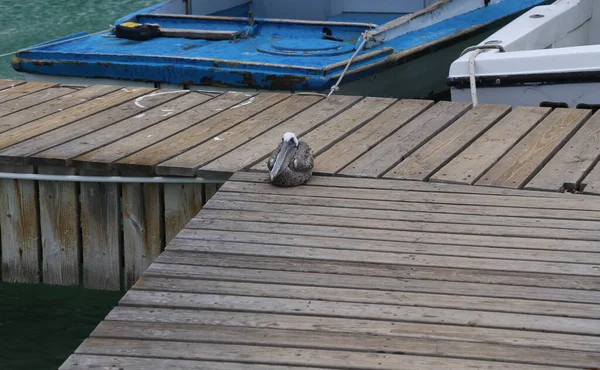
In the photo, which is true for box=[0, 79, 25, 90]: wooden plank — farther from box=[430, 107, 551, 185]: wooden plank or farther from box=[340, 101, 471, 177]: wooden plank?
box=[430, 107, 551, 185]: wooden plank

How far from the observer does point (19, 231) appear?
4.81m

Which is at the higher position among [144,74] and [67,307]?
[144,74]

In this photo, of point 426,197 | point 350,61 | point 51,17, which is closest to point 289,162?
point 426,197

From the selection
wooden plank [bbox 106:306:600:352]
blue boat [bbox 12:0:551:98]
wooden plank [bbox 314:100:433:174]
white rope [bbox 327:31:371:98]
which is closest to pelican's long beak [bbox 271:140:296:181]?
wooden plank [bbox 314:100:433:174]

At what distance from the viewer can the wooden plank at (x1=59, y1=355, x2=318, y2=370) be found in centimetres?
283

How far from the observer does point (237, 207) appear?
4.07 m

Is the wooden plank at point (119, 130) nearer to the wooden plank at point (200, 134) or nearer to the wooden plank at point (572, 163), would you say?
the wooden plank at point (200, 134)

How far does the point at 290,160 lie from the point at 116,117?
59.8 inches

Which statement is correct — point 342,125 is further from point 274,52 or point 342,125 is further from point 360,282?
point 274,52

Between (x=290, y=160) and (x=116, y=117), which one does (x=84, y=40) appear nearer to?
(x=116, y=117)

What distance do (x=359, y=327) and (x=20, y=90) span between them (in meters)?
3.66

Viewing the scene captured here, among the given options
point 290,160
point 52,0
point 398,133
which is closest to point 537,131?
point 398,133

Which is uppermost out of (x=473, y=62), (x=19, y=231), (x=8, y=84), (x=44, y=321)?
(x=473, y=62)

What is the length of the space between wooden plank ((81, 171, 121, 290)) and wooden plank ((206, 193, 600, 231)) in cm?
70
